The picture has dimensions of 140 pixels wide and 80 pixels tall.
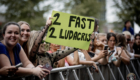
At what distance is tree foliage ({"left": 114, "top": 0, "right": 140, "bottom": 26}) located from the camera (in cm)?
1927

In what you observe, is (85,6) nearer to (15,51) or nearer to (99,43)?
(99,43)

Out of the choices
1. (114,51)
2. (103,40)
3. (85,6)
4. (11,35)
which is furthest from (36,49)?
(85,6)

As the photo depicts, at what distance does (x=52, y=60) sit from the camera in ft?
11.2

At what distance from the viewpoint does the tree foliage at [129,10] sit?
1927 centimetres

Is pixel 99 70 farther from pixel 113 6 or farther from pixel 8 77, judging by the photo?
pixel 113 6

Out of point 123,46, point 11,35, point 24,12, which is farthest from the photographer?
point 24,12

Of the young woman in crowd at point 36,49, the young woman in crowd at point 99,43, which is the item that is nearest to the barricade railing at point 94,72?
the young woman in crowd at point 36,49

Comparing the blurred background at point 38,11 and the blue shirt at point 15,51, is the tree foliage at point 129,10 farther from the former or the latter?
the blue shirt at point 15,51

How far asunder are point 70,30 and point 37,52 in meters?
0.80

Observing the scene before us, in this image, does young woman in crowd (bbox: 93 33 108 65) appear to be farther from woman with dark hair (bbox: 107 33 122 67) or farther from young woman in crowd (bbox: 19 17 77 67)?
young woman in crowd (bbox: 19 17 77 67)

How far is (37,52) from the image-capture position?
338cm

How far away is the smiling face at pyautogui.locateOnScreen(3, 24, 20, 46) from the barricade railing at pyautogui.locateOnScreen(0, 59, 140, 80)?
2.99 feet

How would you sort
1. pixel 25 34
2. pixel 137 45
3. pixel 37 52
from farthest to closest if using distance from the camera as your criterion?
pixel 137 45
pixel 25 34
pixel 37 52

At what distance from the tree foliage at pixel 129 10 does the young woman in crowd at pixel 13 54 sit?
18.3 m
